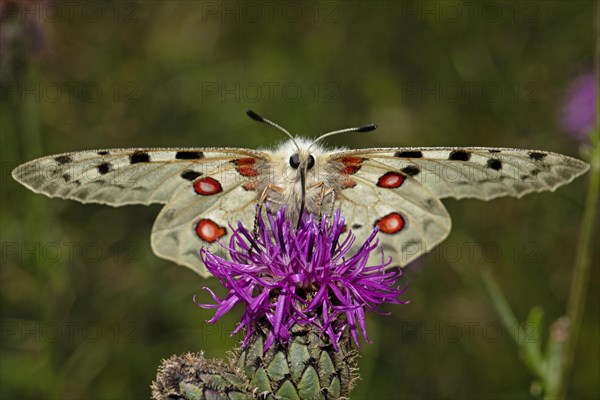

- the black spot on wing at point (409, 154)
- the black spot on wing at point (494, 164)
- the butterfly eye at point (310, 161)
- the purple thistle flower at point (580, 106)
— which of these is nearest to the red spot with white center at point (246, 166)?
the butterfly eye at point (310, 161)

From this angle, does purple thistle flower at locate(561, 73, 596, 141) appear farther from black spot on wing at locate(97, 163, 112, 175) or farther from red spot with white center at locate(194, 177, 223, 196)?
black spot on wing at locate(97, 163, 112, 175)

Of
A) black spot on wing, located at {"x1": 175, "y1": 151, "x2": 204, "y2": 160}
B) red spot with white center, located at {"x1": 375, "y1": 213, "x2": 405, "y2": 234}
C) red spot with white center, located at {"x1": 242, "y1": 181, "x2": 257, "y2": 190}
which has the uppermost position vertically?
black spot on wing, located at {"x1": 175, "y1": 151, "x2": 204, "y2": 160}

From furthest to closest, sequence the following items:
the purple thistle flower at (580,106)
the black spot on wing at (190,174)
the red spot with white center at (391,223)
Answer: the purple thistle flower at (580,106)
the red spot with white center at (391,223)
the black spot on wing at (190,174)

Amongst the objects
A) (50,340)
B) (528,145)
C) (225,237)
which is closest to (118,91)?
(50,340)

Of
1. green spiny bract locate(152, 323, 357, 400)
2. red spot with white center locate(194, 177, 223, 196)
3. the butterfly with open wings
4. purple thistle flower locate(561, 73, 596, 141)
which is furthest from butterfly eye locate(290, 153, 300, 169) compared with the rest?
purple thistle flower locate(561, 73, 596, 141)

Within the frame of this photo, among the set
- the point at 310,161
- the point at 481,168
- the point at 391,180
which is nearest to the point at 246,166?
the point at 310,161

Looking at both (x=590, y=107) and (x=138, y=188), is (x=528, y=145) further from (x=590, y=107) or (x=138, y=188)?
(x=138, y=188)

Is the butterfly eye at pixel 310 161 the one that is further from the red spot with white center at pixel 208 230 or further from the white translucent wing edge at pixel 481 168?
the red spot with white center at pixel 208 230
